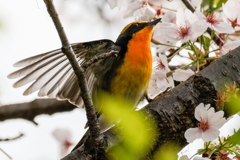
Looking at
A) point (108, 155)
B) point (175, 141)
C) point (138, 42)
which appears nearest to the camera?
point (108, 155)

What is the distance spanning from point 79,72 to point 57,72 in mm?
1983

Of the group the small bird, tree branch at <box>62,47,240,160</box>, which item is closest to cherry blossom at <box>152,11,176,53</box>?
tree branch at <box>62,47,240,160</box>

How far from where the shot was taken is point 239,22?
9.27ft

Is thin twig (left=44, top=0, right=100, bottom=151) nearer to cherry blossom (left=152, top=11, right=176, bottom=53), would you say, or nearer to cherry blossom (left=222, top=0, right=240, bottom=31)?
cherry blossom (left=152, top=11, right=176, bottom=53)

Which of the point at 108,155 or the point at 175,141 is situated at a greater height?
the point at 108,155

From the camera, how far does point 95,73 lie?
12.4 feet

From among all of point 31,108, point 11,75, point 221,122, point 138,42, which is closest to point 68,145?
point 31,108

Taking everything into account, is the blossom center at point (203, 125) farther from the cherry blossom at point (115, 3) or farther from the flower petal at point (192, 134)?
the cherry blossom at point (115, 3)

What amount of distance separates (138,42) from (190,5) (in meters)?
1.17

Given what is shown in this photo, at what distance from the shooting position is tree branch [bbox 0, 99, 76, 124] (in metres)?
4.03

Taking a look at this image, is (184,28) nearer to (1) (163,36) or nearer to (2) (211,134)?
(1) (163,36)

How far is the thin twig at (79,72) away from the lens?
175 centimetres

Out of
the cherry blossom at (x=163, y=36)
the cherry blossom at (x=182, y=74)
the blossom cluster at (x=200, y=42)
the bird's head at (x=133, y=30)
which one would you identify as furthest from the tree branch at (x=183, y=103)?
the bird's head at (x=133, y=30)

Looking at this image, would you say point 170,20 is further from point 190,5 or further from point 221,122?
point 221,122
